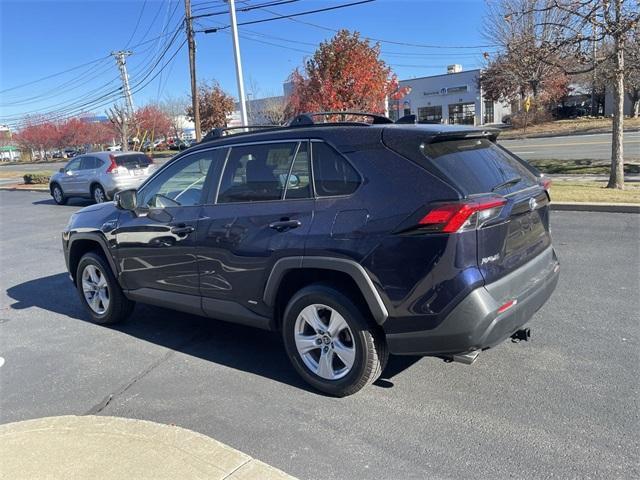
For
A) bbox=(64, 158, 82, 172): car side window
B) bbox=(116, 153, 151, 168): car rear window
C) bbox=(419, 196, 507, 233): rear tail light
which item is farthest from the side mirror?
bbox=(64, 158, 82, 172): car side window

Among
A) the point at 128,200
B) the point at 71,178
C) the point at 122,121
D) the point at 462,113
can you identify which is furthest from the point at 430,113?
the point at 128,200

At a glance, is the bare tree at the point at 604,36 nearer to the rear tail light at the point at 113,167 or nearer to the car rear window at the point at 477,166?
the car rear window at the point at 477,166

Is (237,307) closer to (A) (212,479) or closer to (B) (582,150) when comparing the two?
(A) (212,479)

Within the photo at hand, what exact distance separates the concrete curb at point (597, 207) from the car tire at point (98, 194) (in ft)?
42.9

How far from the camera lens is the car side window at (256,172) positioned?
12.5ft

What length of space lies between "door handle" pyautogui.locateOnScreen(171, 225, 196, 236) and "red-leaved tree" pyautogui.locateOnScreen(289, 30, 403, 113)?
12.8m

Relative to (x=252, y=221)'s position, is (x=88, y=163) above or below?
above

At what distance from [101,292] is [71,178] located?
13819mm

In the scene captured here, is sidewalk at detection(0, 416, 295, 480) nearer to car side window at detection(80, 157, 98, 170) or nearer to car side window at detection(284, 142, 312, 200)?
car side window at detection(284, 142, 312, 200)

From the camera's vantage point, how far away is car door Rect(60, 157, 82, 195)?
17359mm

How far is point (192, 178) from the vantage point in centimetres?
452

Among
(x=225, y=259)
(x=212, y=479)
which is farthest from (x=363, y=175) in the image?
(x=212, y=479)

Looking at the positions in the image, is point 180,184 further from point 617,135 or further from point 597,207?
point 617,135

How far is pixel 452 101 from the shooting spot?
6581cm
